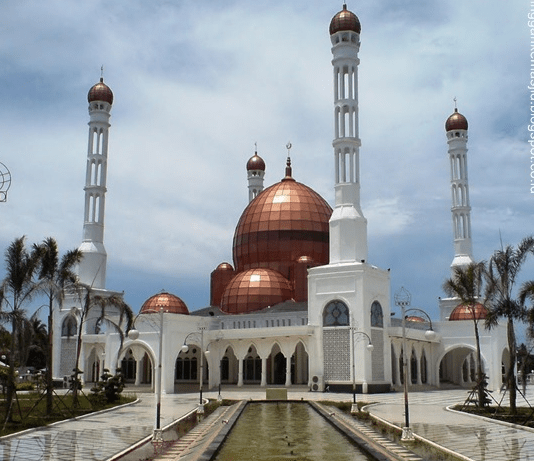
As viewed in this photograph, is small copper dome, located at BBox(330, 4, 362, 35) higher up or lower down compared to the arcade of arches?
higher up

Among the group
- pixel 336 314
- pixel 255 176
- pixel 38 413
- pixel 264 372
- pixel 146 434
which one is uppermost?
pixel 255 176

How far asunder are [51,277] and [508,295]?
16.7 m

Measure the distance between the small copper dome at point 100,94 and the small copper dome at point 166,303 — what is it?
50.9 feet

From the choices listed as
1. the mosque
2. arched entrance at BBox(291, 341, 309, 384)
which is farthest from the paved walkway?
arched entrance at BBox(291, 341, 309, 384)

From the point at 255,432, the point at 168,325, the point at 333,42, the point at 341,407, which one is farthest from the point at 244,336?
the point at 255,432

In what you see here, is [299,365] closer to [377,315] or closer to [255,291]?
[255,291]

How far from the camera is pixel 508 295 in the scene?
2405 centimetres

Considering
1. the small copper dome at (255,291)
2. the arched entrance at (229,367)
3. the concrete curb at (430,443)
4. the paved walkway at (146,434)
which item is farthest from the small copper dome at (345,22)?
the concrete curb at (430,443)

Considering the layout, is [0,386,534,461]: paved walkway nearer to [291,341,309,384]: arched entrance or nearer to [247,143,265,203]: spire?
[291,341,309,384]: arched entrance

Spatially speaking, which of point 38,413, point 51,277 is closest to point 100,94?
point 51,277

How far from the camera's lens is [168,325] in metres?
40.7

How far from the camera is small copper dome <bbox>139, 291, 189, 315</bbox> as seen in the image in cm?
4528

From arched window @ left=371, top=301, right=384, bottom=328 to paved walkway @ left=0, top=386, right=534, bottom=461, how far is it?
1223 cm

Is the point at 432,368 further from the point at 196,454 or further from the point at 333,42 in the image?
the point at 196,454
